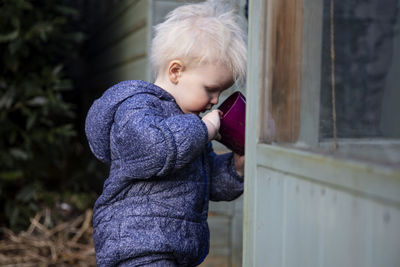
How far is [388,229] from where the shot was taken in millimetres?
874

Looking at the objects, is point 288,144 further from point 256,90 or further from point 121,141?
point 121,141

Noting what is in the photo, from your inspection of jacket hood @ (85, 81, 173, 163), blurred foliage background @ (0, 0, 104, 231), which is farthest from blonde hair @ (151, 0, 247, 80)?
blurred foliage background @ (0, 0, 104, 231)

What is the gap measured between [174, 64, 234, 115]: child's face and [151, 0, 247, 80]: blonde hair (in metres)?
0.02

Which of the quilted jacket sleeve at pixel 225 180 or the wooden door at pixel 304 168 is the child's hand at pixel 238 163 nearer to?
the quilted jacket sleeve at pixel 225 180

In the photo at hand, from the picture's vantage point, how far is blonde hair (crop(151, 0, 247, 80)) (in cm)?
151

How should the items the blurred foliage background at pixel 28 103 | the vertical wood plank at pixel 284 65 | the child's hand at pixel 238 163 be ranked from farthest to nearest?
the blurred foliage background at pixel 28 103
the child's hand at pixel 238 163
the vertical wood plank at pixel 284 65

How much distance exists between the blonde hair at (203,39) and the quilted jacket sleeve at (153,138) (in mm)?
199

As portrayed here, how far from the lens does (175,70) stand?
156 cm

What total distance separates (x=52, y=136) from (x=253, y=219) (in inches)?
103

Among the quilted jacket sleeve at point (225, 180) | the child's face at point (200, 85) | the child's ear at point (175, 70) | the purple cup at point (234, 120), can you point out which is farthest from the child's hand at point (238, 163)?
the child's ear at point (175, 70)

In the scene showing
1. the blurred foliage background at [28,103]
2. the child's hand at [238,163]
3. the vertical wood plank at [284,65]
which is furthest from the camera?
the blurred foliage background at [28,103]

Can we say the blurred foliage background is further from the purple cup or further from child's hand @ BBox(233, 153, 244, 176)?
the purple cup

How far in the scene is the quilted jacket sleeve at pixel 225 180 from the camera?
1734 millimetres

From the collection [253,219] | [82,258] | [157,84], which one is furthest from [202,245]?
[82,258]
